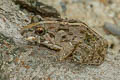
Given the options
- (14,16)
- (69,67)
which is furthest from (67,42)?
(14,16)

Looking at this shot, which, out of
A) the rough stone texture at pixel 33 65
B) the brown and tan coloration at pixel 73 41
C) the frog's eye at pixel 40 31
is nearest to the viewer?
the rough stone texture at pixel 33 65

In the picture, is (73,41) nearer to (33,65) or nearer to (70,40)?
(70,40)

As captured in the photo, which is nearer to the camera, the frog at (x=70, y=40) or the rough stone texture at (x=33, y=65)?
the rough stone texture at (x=33, y=65)

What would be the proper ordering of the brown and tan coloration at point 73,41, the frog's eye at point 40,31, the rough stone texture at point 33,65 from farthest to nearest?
the brown and tan coloration at point 73,41 < the frog's eye at point 40,31 < the rough stone texture at point 33,65

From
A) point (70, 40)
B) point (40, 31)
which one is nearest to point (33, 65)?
point (40, 31)

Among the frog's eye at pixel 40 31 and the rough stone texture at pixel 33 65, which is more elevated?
the frog's eye at pixel 40 31

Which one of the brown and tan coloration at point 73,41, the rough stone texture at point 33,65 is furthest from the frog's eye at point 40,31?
the rough stone texture at point 33,65

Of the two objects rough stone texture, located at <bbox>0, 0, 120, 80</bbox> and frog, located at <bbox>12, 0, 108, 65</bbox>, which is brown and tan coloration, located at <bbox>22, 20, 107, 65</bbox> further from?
rough stone texture, located at <bbox>0, 0, 120, 80</bbox>

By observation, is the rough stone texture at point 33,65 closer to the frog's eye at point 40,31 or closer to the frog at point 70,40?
the frog at point 70,40
